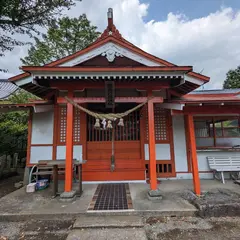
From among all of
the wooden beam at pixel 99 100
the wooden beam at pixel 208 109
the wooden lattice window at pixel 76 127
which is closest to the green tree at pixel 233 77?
the wooden beam at pixel 208 109

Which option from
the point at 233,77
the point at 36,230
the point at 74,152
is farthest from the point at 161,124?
the point at 233,77

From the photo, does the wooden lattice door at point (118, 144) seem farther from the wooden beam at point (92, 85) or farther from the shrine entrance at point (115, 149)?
the wooden beam at point (92, 85)

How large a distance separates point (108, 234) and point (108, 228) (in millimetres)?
166

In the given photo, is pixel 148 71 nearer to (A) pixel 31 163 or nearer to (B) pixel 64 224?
(B) pixel 64 224

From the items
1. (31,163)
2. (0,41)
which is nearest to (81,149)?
(31,163)

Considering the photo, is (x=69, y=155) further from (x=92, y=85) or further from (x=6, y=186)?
(x=6, y=186)

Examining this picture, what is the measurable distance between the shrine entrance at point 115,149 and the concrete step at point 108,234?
7.38 ft

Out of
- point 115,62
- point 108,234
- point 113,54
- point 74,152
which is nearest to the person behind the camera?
point 108,234

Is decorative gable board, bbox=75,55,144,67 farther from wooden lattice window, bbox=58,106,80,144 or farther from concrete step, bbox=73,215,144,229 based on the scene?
concrete step, bbox=73,215,144,229

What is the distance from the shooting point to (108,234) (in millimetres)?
2408

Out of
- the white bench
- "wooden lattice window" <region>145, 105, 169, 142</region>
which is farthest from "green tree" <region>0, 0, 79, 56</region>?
the white bench

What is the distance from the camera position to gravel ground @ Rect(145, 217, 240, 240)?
94.8 inches

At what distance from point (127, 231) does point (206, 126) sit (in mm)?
6834

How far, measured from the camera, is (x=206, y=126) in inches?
302
